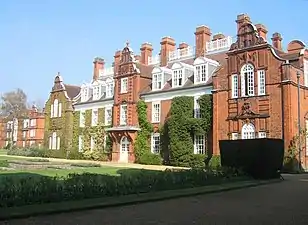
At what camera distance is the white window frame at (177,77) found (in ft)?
119

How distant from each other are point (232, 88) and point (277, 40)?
1193cm

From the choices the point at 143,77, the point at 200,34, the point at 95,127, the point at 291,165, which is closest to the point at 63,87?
the point at 95,127

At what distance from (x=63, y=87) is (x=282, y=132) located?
106 feet

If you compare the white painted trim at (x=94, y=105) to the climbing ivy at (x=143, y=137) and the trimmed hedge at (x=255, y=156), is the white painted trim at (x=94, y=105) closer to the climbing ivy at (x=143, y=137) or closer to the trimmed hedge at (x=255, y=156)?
the climbing ivy at (x=143, y=137)

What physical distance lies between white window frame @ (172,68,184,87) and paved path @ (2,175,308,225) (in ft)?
79.0

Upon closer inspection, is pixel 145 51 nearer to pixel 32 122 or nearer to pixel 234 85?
pixel 234 85

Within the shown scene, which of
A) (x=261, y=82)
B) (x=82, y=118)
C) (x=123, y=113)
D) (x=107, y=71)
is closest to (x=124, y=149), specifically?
(x=123, y=113)

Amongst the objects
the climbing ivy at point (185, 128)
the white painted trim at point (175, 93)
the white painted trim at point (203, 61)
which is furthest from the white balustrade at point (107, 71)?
the white painted trim at point (203, 61)

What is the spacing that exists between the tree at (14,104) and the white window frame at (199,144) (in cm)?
5752

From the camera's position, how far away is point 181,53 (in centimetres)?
4362

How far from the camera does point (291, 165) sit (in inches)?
1068

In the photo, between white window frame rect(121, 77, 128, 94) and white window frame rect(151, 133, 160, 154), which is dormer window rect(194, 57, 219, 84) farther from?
white window frame rect(121, 77, 128, 94)

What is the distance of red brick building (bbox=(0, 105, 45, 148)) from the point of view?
7769 centimetres

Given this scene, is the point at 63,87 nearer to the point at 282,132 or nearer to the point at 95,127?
the point at 95,127
